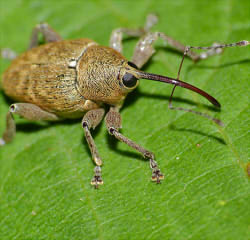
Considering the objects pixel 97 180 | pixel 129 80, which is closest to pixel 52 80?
pixel 129 80

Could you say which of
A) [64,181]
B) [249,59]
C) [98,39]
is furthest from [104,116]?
[249,59]

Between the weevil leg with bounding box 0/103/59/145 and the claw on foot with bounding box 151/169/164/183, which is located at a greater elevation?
the weevil leg with bounding box 0/103/59/145

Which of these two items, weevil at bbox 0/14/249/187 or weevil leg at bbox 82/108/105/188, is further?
weevil at bbox 0/14/249/187

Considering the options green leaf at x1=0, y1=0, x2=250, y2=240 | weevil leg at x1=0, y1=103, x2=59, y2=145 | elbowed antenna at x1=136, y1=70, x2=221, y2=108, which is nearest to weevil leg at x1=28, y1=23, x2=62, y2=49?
green leaf at x1=0, y1=0, x2=250, y2=240

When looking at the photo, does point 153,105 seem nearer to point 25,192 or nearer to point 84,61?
point 84,61

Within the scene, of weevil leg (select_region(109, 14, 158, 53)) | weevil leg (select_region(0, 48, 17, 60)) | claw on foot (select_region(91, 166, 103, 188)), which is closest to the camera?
claw on foot (select_region(91, 166, 103, 188))

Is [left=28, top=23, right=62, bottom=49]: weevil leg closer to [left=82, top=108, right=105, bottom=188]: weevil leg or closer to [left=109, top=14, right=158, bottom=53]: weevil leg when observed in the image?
[left=109, top=14, right=158, bottom=53]: weevil leg

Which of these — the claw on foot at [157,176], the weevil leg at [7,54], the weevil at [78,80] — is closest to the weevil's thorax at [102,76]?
the weevil at [78,80]

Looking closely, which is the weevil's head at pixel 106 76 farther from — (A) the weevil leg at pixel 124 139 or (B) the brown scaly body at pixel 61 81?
(A) the weevil leg at pixel 124 139
